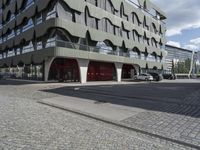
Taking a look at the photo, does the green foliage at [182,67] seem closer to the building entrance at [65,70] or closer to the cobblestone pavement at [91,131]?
the building entrance at [65,70]

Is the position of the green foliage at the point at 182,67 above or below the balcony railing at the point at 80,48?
below

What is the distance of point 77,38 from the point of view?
1432 inches

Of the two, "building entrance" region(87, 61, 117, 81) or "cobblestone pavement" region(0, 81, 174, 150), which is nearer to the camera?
"cobblestone pavement" region(0, 81, 174, 150)

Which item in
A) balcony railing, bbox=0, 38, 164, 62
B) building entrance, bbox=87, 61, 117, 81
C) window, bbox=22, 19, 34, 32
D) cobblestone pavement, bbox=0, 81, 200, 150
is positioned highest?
window, bbox=22, 19, 34, 32

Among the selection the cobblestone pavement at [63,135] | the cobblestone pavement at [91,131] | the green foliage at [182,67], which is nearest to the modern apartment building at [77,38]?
the cobblestone pavement at [91,131]

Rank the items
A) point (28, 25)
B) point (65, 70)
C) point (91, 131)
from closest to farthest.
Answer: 1. point (91, 131)
2. point (65, 70)
3. point (28, 25)

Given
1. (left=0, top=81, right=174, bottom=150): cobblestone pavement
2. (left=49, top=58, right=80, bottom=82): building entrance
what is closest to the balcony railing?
(left=49, top=58, right=80, bottom=82): building entrance

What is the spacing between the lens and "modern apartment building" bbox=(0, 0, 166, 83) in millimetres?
34588

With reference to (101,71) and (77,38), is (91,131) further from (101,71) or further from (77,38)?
(101,71)

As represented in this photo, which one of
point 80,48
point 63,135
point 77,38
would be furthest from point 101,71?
point 63,135

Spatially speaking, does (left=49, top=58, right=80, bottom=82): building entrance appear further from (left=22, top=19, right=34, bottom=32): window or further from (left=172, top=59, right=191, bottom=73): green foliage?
(left=172, top=59, right=191, bottom=73): green foliage

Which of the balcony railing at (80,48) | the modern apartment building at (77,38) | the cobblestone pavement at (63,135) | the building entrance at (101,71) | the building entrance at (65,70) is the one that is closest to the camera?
the cobblestone pavement at (63,135)

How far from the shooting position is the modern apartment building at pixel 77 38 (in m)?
34.6

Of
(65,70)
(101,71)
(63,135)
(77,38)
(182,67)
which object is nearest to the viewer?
(63,135)
